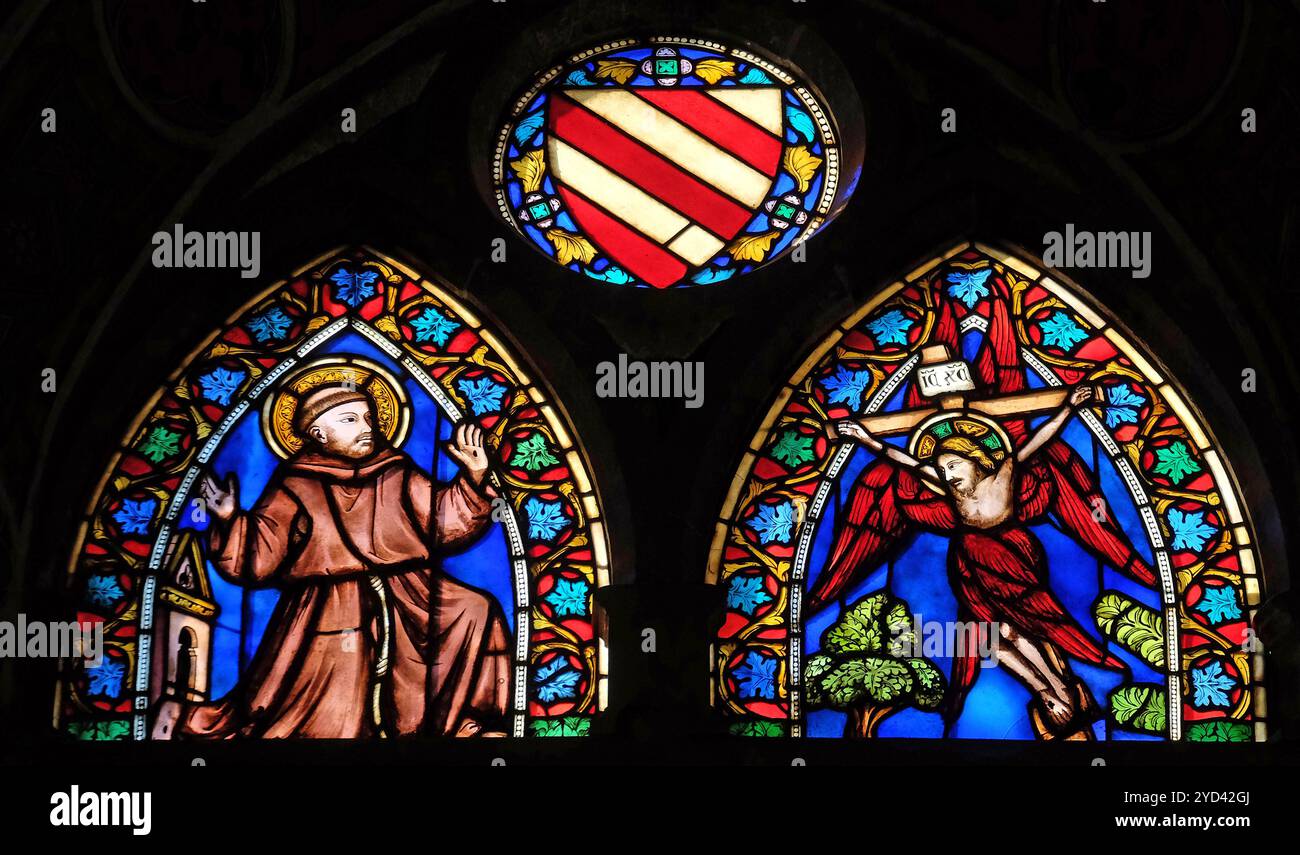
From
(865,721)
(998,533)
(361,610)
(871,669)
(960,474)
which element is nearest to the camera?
(865,721)

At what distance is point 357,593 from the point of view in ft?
42.8

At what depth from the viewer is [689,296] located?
13.3 m

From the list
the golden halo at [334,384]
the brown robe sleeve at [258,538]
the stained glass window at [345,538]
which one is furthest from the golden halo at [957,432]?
the brown robe sleeve at [258,538]

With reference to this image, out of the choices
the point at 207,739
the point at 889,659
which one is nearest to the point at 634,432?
the point at 889,659

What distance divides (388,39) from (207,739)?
3478 millimetres

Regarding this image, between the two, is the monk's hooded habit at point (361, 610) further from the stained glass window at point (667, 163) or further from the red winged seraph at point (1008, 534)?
the red winged seraph at point (1008, 534)

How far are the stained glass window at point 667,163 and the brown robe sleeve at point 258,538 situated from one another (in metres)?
1.79

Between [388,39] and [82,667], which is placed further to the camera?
[388,39]

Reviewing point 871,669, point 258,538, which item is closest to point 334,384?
point 258,538

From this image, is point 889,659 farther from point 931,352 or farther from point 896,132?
point 896,132

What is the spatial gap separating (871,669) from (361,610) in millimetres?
2347

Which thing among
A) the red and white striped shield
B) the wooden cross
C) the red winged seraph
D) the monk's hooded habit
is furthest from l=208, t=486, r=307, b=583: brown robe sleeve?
the wooden cross

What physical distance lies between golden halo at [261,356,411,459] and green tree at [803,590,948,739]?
7.46ft

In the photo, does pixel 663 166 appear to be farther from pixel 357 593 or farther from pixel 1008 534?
pixel 357 593
